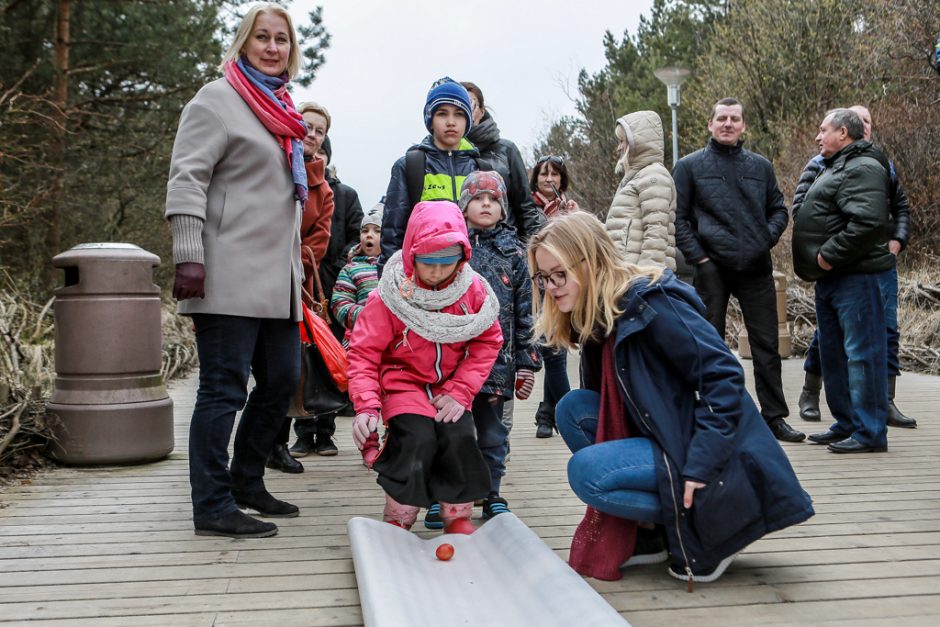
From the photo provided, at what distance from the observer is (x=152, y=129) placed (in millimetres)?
13977

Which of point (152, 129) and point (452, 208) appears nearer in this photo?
point (452, 208)

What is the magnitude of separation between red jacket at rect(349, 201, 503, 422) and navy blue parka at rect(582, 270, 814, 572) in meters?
0.71

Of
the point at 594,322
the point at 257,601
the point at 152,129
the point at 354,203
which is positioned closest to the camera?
the point at 257,601

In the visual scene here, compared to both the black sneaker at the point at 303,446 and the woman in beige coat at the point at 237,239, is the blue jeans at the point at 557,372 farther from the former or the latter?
the woman in beige coat at the point at 237,239

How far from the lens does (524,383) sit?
413 cm

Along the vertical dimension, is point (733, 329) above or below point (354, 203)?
below

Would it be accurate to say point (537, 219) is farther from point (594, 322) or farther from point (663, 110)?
point (663, 110)

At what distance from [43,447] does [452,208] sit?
3139mm

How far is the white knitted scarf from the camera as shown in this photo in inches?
141

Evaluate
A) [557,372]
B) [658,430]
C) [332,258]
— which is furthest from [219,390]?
[557,372]

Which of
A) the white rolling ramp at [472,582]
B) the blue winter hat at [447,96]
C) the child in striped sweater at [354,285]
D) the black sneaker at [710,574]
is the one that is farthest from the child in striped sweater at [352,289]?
the black sneaker at [710,574]

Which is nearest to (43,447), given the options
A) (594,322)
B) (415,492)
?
(415,492)

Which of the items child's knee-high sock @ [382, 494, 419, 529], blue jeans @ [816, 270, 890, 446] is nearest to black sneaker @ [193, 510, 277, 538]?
child's knee-high sock @ [382, 494, 419, 529]

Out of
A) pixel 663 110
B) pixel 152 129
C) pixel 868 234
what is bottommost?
pixel 868 234
